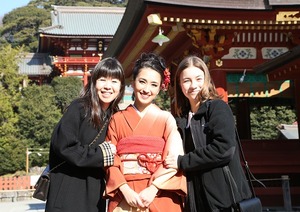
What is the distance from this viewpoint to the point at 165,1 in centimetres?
569

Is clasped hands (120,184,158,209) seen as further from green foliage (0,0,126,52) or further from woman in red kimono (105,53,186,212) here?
green foliage (0,0,126,52)

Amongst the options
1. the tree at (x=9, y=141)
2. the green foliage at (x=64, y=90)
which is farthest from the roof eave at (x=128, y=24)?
the green foliage at (x=64, y=90)

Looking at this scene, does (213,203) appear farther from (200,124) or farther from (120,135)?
(120,135)

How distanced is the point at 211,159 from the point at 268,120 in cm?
1895

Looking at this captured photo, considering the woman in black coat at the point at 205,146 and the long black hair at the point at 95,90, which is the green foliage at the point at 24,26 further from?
the woman in black coat at the point at 205,146

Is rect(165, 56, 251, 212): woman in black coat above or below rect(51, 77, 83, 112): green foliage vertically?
below

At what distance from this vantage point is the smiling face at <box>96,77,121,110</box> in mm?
2664

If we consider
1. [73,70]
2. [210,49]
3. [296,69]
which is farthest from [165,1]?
[73,70]

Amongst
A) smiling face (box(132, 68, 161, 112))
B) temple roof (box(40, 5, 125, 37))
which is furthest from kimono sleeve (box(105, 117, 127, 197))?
temple roof (box(40, 5, 125, 37))

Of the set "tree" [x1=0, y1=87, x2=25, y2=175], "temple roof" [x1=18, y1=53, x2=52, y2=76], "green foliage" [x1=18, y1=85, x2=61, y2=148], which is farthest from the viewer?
"temple roof" [x1=18, y1=53, x2=52, y2=76]

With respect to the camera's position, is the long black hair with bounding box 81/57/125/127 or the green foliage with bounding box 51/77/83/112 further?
the green foliage with bounding box 51/77/83/112

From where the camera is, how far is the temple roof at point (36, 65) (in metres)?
31.1

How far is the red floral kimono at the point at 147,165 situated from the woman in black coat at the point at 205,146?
2.7 inches

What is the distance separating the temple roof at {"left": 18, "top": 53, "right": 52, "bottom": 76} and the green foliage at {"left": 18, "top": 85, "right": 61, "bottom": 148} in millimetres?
8084
